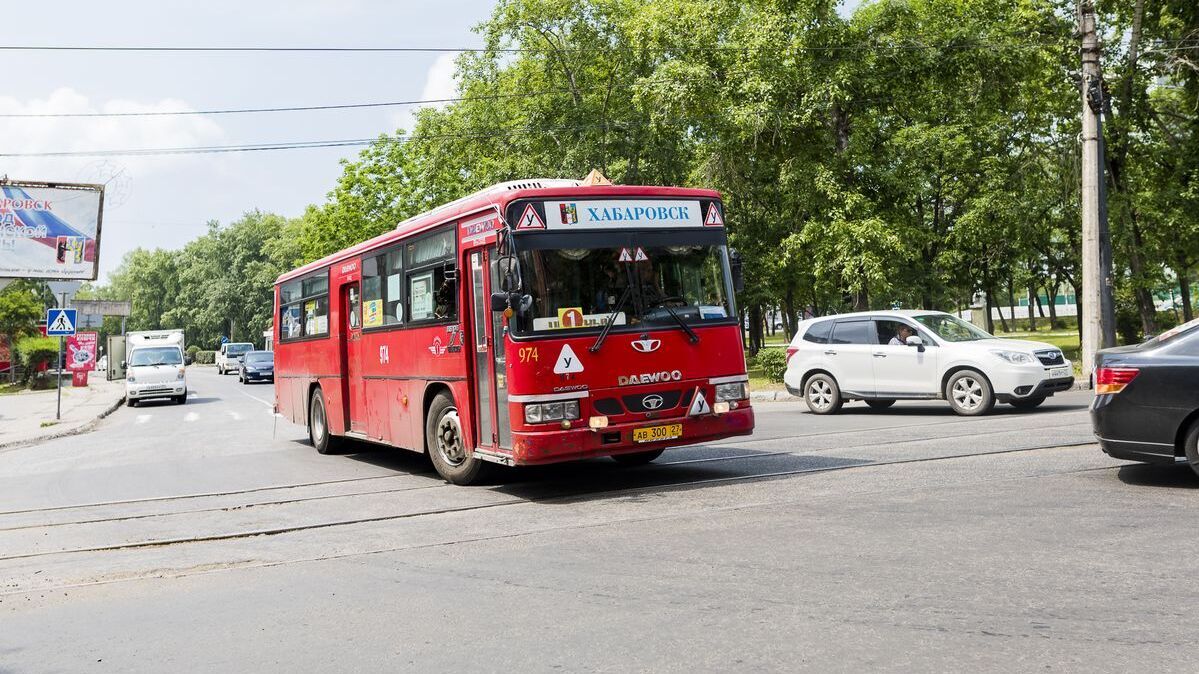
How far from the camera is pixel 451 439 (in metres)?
10.8

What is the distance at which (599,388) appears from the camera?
945cm

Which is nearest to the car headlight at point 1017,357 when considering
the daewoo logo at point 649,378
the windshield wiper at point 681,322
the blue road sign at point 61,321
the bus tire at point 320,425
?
the windshield wiper at point 681,322

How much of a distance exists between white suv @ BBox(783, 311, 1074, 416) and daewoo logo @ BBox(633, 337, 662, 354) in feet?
27.4

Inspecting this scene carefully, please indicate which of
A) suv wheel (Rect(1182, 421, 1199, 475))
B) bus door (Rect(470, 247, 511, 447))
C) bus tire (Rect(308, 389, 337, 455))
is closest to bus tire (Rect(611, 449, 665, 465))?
bus door (Rect(470, 247, 511, 447))

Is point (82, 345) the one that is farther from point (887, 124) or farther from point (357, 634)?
point (357, 634)

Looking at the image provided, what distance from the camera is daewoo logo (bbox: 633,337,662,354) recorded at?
965 centimetres

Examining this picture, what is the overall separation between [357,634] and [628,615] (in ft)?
4.61

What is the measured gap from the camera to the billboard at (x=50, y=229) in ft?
123

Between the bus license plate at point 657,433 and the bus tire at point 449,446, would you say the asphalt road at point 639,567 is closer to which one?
the bus tire at point 449,446

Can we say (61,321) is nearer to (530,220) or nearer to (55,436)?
(55,436)

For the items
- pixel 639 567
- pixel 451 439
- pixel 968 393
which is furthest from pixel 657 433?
pixel 968 393

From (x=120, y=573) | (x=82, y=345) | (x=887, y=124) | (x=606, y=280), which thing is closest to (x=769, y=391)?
(x=887, y=124)

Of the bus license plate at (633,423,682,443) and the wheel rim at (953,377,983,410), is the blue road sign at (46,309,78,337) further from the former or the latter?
the wheel rim at (953,377,983,410)

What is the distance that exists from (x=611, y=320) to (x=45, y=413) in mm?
24728
